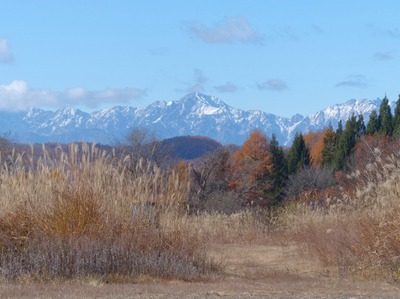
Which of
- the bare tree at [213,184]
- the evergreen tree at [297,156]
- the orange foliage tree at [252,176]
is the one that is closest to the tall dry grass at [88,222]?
the bare tree at [213,184]

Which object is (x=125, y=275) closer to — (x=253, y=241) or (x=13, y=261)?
(x=13, y=261)

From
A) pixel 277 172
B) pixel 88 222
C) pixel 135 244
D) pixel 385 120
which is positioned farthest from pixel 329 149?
pixel 88 222

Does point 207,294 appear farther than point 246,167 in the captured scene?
No

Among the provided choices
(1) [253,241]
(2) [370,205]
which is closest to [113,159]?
(2) [370,205]

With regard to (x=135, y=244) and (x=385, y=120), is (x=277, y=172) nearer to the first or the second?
(x=385, y=120)

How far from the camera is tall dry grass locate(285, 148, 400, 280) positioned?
13.3 meters

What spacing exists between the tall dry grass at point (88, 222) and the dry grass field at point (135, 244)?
0.06 feet

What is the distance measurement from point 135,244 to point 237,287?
2.41 m

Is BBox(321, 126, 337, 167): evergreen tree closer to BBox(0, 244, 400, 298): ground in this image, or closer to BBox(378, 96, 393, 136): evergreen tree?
BBox(378, 96, 393, 136): evergreen tree

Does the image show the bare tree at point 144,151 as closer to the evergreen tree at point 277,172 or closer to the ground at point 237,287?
the ground at point 237,287

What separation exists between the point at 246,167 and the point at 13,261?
45.6m

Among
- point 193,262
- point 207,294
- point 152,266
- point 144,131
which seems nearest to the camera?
point 207,294

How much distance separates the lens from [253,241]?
21.0 meters

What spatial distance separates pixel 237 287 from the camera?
1141 cm
